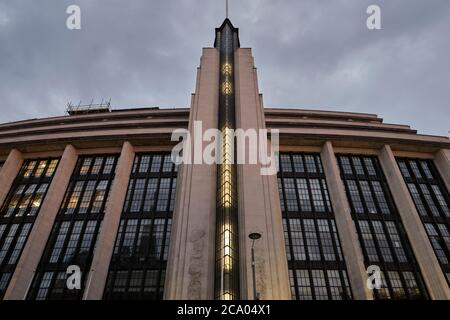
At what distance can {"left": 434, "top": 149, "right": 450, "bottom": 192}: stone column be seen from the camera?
4154 cm

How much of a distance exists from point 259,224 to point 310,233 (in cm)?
869

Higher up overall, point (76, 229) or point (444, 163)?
point (444, 163)

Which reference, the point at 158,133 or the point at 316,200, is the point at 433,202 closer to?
the point at 316,200

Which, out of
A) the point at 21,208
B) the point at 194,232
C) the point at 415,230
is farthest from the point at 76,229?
the point at 415,230

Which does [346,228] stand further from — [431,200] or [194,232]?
[194,232]

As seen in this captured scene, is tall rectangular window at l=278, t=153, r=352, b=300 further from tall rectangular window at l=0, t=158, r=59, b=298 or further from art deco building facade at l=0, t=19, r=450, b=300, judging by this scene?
tall rectangular window at l=0, t=158, r=59, b=298

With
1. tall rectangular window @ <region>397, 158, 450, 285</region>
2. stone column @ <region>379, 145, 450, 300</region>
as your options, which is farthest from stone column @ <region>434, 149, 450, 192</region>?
stone column @ <region>379, 145, 450, 300</region>

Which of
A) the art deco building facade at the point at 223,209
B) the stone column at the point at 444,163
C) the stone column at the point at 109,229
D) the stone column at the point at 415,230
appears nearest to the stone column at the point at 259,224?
the art deco building facade at the point at 223,209

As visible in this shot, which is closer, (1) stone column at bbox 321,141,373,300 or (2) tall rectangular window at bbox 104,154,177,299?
(1) stone column at bbox 321,141,373,300

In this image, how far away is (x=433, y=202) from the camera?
3938cm

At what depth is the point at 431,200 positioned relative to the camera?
3959 centimetres

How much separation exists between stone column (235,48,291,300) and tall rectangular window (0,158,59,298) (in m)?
24.4
